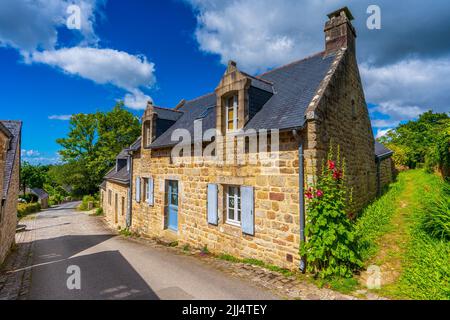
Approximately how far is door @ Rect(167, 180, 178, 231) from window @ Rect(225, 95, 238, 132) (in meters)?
3.83

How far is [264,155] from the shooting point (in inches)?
253

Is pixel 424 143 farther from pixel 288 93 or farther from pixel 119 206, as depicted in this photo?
pixel 119 206

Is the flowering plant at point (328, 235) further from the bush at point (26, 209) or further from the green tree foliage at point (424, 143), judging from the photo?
the bush at point (26, 209)

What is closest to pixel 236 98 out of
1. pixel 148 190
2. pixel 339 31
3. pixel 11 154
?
pixel 339 31

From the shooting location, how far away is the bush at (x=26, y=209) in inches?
1046

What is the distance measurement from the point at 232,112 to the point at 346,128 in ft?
12.3

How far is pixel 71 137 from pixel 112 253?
3263 centimetres

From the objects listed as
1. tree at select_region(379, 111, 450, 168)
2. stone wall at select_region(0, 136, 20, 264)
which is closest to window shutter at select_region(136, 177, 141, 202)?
stone wall at select_region(0, 136, 20, 264)

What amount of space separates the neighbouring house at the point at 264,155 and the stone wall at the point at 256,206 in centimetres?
3

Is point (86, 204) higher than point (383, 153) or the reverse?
the reverse

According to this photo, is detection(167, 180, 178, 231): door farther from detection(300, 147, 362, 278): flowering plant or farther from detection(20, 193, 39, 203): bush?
detection(20, 193, 39, 203): bush

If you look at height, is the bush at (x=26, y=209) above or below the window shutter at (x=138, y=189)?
below

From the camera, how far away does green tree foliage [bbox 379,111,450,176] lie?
10.2 m

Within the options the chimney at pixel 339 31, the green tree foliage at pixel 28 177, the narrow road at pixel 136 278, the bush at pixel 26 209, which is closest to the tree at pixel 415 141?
the chimney at pixel 339 31
